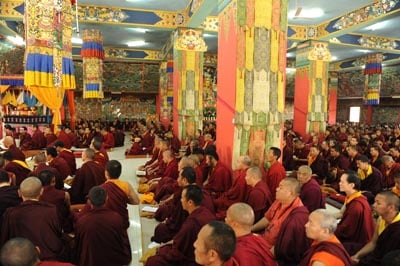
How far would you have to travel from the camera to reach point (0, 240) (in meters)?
3.27

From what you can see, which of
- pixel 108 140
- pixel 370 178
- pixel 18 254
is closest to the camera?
pixel 18 254

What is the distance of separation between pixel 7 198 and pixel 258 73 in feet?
13.9

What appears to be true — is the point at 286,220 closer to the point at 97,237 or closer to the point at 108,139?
the point at 97,237

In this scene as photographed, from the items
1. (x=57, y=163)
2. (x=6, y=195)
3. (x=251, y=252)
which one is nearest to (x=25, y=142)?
(x=57, y=163)

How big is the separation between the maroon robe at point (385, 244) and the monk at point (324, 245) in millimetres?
830

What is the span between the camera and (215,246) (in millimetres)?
→ 2146

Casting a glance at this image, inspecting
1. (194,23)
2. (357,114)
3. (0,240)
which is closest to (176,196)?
(0,240)

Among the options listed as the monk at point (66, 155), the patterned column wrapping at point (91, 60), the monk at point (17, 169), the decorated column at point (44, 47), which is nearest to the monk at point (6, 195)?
the monk at point (17, 169)

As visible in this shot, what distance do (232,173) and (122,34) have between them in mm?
10570

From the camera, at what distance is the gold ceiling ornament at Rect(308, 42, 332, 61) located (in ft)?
38.3

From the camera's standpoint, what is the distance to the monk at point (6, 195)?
3.72 metres

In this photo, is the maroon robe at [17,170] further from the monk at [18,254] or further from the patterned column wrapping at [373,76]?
Answer: the patterned column wrapping at [373,76]

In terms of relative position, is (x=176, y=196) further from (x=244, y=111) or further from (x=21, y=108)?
(x=21, y=108)

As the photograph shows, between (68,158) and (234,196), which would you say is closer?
(234,196)
